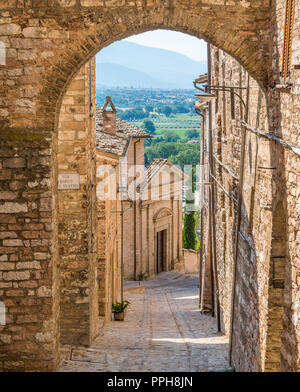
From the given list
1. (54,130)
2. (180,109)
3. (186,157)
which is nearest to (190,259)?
(186,157)

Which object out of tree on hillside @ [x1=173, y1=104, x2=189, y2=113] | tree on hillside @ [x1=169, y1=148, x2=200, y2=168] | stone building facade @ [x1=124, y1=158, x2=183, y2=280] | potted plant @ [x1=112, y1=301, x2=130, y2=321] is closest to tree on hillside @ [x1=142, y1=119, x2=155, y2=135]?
tree on hillside @ [x1=173, y1=104, x2=189, y2=113]

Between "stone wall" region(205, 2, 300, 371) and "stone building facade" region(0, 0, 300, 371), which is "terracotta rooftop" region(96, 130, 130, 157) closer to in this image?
"stone wall" region(205, 2, 300, 371)

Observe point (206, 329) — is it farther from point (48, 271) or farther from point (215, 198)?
point (48, 271)

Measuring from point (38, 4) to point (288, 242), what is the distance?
3.68 m

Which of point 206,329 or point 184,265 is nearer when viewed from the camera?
point 206,329

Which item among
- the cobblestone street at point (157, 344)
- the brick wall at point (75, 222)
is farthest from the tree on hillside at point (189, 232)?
the brick wall at point (75, 222)

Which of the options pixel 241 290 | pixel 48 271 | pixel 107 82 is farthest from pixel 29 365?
pixel 107 82

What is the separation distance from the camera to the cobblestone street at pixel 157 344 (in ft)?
25.4

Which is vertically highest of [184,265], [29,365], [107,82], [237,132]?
[107,82]

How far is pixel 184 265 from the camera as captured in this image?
2838cm

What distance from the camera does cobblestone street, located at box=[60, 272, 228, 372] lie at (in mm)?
7734

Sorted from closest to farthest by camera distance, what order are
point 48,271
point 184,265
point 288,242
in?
point 288,242, point 48,271, point 184,265

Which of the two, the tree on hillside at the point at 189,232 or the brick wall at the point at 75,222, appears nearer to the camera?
the brick wall at the point at 75,222

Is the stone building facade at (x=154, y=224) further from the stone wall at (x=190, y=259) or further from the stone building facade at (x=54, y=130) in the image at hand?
the stone building facade at (x=54, y=130)
